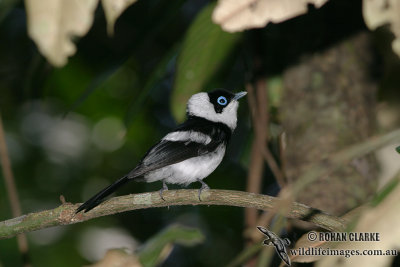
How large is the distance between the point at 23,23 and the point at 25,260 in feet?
14.0

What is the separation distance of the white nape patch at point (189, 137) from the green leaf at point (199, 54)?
14.2 inches

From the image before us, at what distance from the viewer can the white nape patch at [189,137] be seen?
3783 millimetres

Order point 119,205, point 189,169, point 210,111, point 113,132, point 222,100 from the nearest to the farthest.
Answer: point 119,205
point 189,169
point 222,100
point 210,111
point 113,132

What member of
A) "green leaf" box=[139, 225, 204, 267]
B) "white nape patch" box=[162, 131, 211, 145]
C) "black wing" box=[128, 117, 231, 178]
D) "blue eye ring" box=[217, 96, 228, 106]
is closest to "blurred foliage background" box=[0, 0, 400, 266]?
"blue eye ring" box=[217, 96, 228, 106]

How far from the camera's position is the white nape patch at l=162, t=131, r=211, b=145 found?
3783mm

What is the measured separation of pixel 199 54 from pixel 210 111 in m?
1.43

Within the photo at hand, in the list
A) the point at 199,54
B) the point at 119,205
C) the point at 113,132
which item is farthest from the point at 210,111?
the point at 119,205

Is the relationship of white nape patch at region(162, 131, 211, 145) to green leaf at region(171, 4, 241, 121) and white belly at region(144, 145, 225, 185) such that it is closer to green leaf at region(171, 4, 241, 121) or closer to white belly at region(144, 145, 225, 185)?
white belly at region(144, 145, 225, 185)

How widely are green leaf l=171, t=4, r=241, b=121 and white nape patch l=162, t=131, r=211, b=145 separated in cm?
36

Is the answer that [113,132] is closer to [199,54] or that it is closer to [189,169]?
[189,169]

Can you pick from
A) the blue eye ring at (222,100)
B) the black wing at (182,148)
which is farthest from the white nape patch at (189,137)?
the blue eye ring at (222,100)

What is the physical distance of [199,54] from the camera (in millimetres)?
3299

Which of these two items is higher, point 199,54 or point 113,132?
point 113,132

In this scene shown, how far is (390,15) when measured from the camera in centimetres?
118
